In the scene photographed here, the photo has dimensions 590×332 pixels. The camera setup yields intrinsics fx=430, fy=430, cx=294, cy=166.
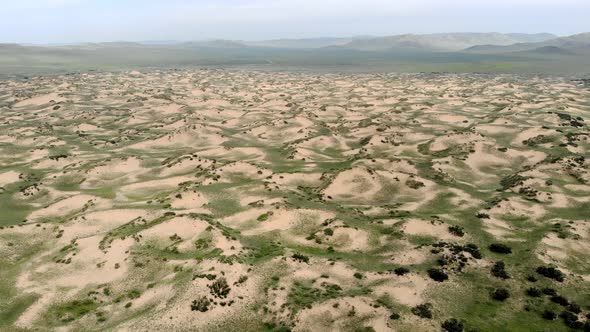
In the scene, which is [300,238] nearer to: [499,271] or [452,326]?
[499,271]

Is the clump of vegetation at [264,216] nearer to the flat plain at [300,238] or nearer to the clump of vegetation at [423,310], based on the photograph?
the flat plain at [300,238]

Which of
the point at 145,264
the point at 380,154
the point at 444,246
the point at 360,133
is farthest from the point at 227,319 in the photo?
the point at 360,133

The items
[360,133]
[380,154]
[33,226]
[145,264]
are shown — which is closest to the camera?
[145,264]

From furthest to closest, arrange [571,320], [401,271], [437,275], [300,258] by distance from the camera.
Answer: [300,258] → [401,271] → [437,275] → [571,320]

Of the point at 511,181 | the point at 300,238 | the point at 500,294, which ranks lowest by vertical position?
the point at 300,238

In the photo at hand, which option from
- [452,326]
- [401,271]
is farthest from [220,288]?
[452,326]

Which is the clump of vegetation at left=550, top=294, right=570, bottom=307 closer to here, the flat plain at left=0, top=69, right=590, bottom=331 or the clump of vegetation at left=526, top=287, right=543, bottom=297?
the flat plain at left=0, top=69, right=590, bottom=331

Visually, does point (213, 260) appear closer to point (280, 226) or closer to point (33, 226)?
point (280, 226)
